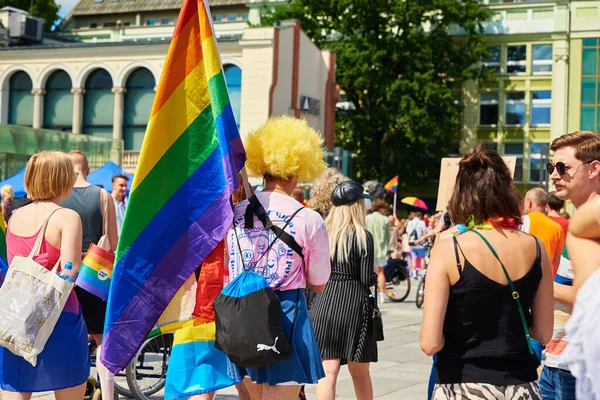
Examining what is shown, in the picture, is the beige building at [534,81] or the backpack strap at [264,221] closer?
the backpack strap at [264,221]

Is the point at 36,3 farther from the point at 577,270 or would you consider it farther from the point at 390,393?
the point at 577,270

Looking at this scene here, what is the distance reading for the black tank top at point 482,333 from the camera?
3.51 meters

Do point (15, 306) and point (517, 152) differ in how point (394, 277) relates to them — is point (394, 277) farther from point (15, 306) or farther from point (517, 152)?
point (517, 152)

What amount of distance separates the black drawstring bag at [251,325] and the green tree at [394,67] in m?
42.3

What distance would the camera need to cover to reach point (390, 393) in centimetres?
836

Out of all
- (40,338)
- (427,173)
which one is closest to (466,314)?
(40,338)

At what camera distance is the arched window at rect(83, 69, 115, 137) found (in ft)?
135

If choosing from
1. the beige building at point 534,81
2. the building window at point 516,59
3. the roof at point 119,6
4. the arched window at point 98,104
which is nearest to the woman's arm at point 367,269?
the arched window at point 98,104

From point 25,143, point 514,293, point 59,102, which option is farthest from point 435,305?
point 59,102

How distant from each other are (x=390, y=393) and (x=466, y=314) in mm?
5030

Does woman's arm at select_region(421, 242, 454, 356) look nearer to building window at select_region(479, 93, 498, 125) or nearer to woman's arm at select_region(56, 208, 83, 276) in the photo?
woman's arm at select_region(56, 208, 83, 276)

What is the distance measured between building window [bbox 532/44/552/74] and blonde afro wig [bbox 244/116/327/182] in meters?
49.8

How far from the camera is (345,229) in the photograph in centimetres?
652

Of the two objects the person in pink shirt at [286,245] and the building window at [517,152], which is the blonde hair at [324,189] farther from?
the building window at [517,152]
